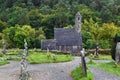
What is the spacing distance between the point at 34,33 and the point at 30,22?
2431 centimetres

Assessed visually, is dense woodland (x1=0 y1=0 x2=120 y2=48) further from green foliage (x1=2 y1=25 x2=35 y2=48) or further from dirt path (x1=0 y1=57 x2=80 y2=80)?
dirt path (x1=0 y1=57 x2=80 y2=80)

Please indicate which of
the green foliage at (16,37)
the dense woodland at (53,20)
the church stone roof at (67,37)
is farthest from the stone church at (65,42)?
the green foliage at (16,37)

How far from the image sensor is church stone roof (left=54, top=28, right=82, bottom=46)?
256 feet

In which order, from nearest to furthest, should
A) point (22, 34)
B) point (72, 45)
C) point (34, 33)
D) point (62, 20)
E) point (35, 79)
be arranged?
point (35, 79) < point (72, 45) < point (22, 34) < point (34, 33) < point (62, 20)

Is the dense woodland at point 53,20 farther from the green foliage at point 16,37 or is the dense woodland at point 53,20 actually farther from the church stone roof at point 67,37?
the church stone roof at point 67,37

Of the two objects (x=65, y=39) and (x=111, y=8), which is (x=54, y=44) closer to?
(x=65, y=39)

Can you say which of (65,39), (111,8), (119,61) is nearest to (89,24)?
(111,8)

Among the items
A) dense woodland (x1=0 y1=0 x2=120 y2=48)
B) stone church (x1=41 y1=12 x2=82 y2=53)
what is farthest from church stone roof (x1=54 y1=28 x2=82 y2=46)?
dense woodland (x1=0 y1=0 x2=120 y2=48)

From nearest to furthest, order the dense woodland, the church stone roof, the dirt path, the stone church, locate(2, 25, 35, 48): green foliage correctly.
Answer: the dirt path < the stone church < the church stone roof < locate(2, 25, 35, 48): green foliage < the dense woodland

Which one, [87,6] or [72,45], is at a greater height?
[87,6]

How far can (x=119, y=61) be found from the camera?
36500mm

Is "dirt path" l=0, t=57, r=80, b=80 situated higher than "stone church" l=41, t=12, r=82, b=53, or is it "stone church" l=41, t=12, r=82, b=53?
"dirt path" l=0, t=57, r=80, b=80

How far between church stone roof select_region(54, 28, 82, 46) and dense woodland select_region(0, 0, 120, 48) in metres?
11.2

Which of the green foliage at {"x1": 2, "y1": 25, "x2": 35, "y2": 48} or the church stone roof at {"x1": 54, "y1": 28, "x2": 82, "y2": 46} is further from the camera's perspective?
the green foliage at {"x1": 2, "y1": 25, "x2": 35, "y2": 48}
